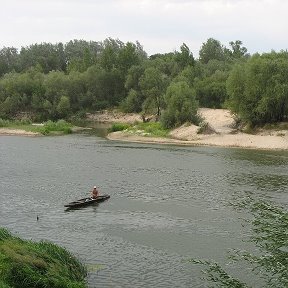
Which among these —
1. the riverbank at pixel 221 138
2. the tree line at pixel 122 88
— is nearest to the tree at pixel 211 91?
the tree line at pixel 122 88

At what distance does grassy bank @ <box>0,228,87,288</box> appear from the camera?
2453cm

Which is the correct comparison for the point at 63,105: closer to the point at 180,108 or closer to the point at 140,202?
the point at 180,108

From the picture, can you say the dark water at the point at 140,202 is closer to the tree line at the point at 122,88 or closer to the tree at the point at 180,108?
the tree at the point at 180,108

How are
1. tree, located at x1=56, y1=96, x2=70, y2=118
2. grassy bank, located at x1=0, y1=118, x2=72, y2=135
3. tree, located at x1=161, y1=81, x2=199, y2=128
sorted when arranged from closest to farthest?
tree, located at x1=161, y1=81, x2=199, y2=128 < grassy bank, located at x1=0, y1=118, x2=72, y2=135 < tree, located at x1=56, y1=96, x2=70, y2=118

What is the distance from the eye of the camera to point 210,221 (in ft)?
140

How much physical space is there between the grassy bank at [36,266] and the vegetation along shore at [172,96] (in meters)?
65.3

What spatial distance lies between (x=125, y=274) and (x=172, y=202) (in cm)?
1945

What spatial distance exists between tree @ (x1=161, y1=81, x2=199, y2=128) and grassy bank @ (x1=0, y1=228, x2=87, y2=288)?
75899 mm

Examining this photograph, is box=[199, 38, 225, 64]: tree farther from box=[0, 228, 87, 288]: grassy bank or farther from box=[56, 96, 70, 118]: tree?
box=[0, 228, 87, 288]: grassy bank

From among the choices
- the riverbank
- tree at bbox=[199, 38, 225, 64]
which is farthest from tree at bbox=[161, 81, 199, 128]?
tree at bbox=[199, 38, 225, 64]

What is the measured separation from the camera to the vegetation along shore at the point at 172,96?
97.8 meters

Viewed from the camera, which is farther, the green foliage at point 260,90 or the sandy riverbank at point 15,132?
the sandy riverbank at point 15,132

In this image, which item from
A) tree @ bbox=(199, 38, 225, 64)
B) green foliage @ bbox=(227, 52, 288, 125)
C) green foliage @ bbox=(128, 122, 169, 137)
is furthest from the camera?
tree @ bbox=(199, 38, 225, 64)

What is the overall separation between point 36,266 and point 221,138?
73.8m
